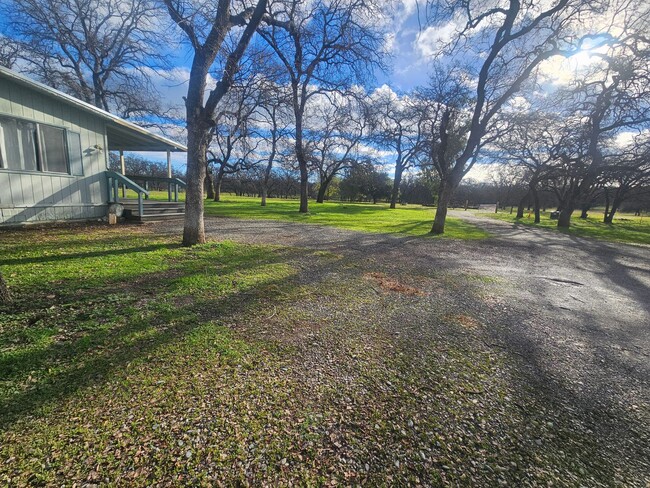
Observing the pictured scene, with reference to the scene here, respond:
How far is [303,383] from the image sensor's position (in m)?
2.29

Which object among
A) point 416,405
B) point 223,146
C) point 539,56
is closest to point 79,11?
point 223,146

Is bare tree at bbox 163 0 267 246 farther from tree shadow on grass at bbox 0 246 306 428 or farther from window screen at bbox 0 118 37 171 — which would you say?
window screen at bbox 0 118 37 171

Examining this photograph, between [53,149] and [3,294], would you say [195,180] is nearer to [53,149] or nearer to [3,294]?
[3,294]

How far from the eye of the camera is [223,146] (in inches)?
A: 1184

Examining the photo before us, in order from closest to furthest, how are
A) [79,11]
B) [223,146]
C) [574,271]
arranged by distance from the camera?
1. [574,271]
2. [79,11]
3. [223,146]

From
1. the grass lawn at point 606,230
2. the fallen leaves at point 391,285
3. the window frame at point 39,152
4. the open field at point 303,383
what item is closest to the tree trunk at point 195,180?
the open field at point 303,383

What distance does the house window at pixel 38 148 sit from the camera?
282 inches

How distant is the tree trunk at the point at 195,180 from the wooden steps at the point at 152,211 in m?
5.16

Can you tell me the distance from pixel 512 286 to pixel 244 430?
5.76m

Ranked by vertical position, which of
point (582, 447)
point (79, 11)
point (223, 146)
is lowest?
point (582, 447)

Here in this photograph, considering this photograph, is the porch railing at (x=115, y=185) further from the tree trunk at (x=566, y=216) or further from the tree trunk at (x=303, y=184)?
the tree trunk at (x=566, y=216)

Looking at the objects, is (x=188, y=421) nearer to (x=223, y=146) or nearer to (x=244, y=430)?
(x=244, y=430)

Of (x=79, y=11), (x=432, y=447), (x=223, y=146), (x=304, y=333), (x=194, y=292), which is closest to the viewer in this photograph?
(x=432, y=447)

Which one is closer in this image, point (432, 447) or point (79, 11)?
point (432, 447)
